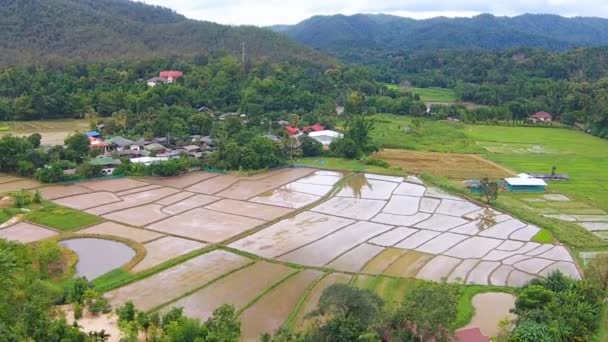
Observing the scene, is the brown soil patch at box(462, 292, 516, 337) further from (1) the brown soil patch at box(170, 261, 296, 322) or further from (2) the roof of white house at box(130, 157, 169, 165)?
(2) the roof of white house at box(130, 157, 169, 165)

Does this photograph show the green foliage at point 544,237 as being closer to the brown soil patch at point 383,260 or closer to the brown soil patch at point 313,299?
the brown soil patch at point 383,260

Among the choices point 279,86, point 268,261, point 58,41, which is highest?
point 58,41

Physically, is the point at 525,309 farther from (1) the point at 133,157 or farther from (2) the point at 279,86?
(2) the point at 279,86

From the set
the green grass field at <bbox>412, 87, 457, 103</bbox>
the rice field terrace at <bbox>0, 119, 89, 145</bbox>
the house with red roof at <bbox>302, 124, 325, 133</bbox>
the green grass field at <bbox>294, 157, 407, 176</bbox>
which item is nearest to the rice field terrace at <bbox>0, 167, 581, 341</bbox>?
the green grass field at <bbox>294, 157, 407, 176</bbox>

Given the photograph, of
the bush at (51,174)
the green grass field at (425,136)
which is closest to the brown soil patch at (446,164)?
the green grass field at (425,136)

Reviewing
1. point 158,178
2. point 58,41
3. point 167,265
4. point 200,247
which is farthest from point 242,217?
point 58,41
